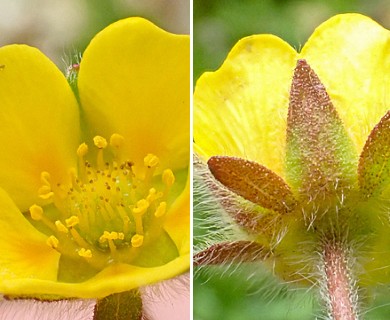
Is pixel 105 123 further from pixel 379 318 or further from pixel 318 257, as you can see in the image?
pixel 379 318

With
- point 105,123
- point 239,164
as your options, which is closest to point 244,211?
point 239,164

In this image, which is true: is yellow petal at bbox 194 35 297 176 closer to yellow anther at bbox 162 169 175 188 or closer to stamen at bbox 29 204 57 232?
yellow anther at bbox 162 169 175 188

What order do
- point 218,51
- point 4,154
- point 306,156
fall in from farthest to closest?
point 218,51
point 4,154
point 306,156

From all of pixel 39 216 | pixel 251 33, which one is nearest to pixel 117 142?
pixel 39 216

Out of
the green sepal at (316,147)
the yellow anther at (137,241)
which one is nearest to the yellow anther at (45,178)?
the yellow anther at (137,241)

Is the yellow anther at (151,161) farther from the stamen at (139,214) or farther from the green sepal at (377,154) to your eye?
the green sepal at (377,154)

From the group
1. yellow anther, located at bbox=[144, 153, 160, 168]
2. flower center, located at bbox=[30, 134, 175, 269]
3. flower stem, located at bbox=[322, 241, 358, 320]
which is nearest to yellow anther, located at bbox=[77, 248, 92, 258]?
flower center, located at bbox=[30, 134, 175, 269]

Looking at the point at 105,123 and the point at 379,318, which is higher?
the point at 105,123
